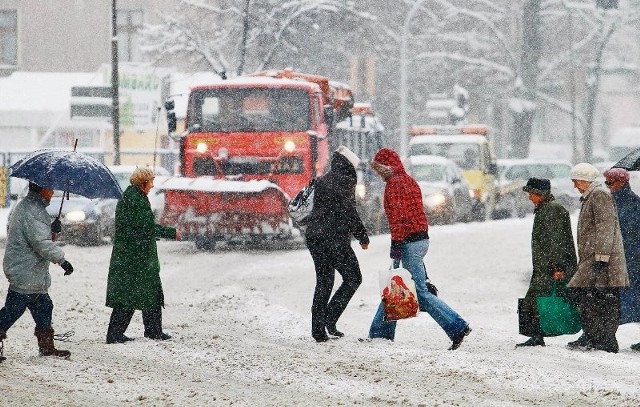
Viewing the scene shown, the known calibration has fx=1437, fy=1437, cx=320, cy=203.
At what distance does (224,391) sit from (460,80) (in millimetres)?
47239

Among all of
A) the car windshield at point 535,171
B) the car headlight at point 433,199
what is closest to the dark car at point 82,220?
the car headlight at point 433,199

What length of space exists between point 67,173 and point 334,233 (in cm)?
228

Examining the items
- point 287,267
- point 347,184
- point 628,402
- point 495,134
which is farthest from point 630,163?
point 495,134

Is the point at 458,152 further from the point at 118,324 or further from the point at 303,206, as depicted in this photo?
the point at 118,324

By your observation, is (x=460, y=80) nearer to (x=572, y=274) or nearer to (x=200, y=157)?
(x=200, y=157)

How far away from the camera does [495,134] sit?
67312 millimetres

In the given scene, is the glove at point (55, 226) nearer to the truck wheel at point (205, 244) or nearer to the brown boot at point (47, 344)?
the brown boot at point (47, 344)

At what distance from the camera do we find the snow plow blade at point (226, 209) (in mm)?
22156

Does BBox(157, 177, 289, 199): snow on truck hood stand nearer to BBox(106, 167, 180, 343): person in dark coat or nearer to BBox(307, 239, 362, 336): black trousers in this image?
BBox(307, 239, 362, 336): black trousers

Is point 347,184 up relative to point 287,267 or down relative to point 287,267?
up

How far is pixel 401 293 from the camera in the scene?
11102 mm

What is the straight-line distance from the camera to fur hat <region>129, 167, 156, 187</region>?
1141cm

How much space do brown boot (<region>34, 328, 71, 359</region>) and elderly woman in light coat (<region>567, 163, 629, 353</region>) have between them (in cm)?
396

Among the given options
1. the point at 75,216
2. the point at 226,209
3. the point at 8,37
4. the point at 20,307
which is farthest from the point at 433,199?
the point at 8,37
